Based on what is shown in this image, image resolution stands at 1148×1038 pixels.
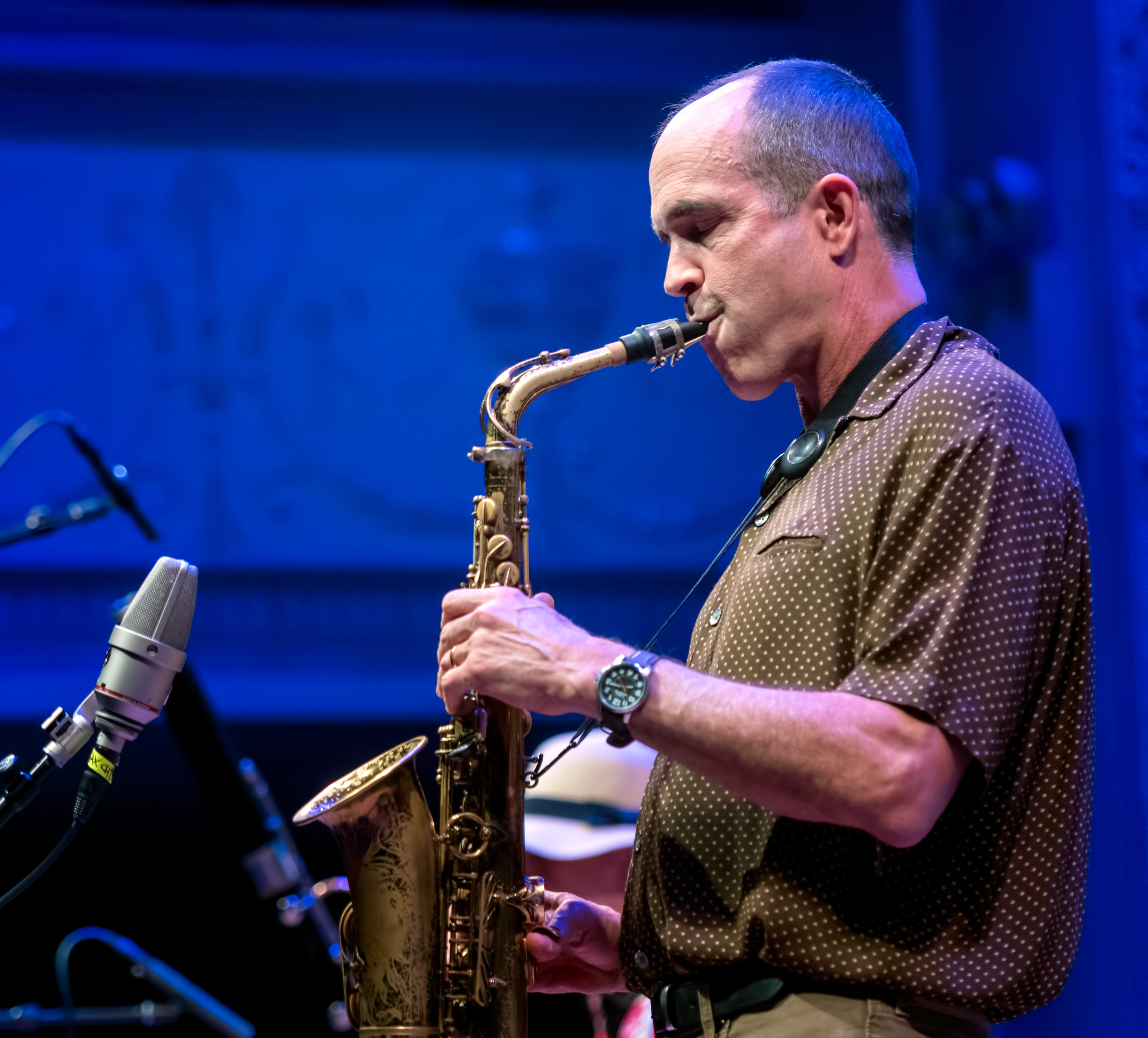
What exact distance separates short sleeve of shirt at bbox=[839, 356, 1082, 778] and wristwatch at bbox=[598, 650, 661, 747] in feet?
0.79

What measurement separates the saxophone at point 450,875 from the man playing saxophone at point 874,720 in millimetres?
310

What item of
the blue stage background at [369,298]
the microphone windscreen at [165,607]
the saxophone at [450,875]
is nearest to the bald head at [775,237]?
the saxophone at [450,875]

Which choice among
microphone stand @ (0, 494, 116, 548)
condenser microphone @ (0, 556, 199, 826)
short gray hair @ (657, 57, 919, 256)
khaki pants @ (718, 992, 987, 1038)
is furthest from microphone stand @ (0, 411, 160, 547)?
khaki pants @ (718, 992, 987, 1038)

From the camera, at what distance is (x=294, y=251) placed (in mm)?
4551

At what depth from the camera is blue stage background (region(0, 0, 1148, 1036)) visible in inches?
169

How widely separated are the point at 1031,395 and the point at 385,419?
10.6ft

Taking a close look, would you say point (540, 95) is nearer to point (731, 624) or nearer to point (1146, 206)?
point (1146, 206)

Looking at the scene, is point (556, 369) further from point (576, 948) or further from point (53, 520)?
point (53, 520)

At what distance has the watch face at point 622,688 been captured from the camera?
4.69 feet

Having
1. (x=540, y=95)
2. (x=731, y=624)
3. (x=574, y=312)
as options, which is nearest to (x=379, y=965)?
(x=731, y=624)

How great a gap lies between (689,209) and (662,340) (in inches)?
Answer: 9.0

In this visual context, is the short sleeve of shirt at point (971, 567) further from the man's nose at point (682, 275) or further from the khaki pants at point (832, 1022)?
the man's nose at point (682, 275)

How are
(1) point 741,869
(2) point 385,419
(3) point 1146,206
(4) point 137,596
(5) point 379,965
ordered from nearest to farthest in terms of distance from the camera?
(1) point 741,869 < (4) point 137,596 < (5) point 379,965 < (3) point 1146,206 < (2) point 385,419

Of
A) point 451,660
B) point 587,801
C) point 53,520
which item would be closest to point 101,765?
point 451,660
